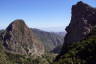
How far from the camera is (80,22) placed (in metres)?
144

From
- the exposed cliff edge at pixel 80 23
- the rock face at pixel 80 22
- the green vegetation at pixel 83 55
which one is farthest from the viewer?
the rock face at pixel 80 22

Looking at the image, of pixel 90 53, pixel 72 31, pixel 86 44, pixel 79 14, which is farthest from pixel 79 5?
pixel 90 53

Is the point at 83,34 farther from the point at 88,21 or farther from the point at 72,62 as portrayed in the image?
the point at 72,62

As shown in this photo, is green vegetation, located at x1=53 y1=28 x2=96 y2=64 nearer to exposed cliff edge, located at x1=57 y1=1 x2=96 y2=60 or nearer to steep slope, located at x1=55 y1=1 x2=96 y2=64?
steep slope, located at x1=55 y1=1 x2=96 y2=64

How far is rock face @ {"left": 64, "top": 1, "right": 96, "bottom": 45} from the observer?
140 metres

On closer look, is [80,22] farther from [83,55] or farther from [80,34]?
[83,55]

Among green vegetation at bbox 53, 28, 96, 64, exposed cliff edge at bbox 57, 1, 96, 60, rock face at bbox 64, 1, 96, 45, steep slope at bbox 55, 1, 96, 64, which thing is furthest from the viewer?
rock face at bbox 64, 1, 96, 45

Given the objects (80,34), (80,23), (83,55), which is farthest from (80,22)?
(83,55)

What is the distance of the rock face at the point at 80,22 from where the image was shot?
13988 cm

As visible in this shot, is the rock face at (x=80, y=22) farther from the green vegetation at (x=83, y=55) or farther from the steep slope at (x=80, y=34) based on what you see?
the green vegetation at (x=83, y=55)

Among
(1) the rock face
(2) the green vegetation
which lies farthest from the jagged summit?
(2) the green vegetation

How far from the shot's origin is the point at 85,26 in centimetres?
14125

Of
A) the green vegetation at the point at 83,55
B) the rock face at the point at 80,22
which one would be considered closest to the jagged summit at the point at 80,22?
the rock face at the point at 80,22

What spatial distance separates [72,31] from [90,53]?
50.7 meters
